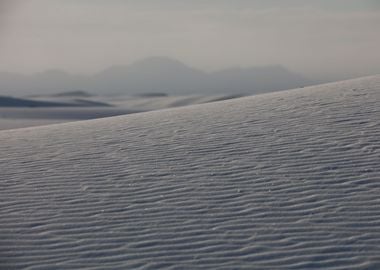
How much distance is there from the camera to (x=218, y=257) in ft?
18.8

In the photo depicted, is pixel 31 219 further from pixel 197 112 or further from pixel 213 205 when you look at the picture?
pixel 197 112

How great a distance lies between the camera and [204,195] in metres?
7.36

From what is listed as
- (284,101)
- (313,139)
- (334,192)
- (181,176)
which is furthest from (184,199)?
(284,101)

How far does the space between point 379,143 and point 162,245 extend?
4.02 metres

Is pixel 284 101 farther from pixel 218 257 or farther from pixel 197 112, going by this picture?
pixel 218 257

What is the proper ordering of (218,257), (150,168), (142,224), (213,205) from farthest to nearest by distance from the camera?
(150,168), (213,205), (142,224), (218,257)

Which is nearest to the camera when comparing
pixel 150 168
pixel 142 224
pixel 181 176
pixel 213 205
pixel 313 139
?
pixel 142 224

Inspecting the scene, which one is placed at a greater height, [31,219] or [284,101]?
[284,101]

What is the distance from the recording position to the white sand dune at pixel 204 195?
5.83 meters

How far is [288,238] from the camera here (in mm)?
6039

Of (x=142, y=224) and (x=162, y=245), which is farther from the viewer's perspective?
(x=142, y=224)

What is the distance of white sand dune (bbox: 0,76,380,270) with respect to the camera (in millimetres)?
5828

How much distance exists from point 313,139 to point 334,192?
2.47m

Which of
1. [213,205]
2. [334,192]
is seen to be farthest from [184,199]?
[334,192]
